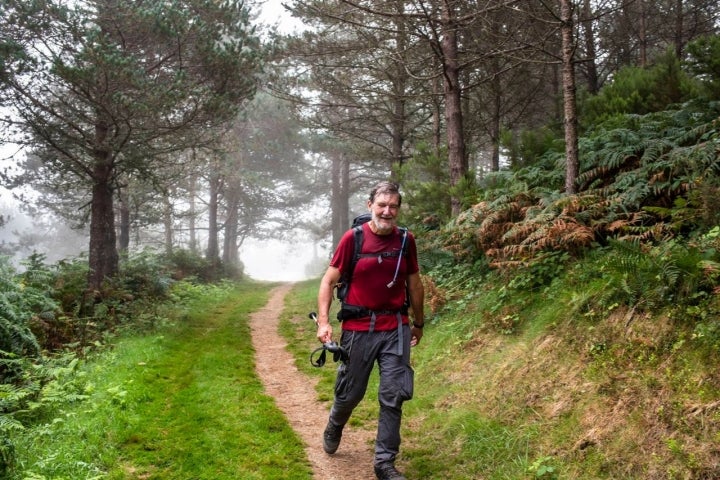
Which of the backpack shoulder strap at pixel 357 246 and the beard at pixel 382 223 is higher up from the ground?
the beard at pixel 382 223

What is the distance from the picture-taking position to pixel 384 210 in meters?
4.27

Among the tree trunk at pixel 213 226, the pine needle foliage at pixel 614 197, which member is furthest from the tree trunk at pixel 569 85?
the tree trunk at pixel 213 226

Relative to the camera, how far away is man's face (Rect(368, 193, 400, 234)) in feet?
14.0

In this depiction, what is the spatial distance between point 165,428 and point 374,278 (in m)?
2.89

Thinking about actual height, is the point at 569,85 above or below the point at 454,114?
below

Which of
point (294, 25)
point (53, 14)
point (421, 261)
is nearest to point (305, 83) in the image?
point (294, 25)

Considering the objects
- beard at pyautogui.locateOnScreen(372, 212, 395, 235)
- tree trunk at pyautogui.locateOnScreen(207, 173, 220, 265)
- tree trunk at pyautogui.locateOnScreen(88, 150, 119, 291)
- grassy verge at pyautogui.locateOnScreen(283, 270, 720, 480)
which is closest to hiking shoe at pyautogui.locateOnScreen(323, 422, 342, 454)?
grassy verge at pyautogui.locateOnScreen(283, 270, 720, 480)

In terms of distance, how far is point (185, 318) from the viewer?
12.1 m

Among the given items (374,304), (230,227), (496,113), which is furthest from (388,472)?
(230,227)

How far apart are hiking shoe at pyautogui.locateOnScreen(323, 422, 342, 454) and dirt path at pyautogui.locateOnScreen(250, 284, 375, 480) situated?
0.26ft

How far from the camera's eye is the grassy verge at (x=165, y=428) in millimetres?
4344

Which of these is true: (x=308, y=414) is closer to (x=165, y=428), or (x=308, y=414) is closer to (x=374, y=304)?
(x=165, y=428)

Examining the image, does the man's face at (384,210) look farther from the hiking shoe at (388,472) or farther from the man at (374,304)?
the hiking shoe at (388,472)

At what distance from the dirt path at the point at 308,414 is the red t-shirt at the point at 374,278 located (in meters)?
1.28
